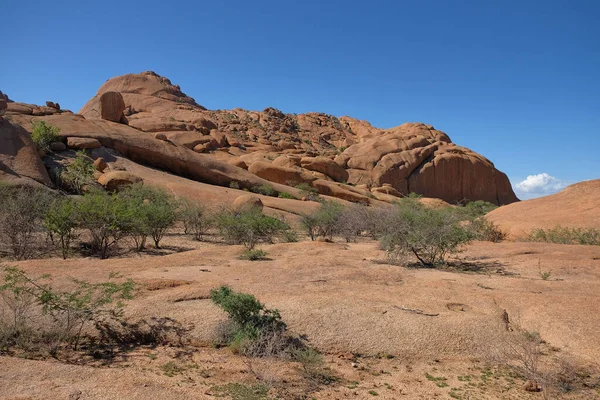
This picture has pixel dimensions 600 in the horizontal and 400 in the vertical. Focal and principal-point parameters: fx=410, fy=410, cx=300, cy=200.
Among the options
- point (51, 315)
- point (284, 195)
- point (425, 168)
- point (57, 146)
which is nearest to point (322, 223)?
point (284, 195)

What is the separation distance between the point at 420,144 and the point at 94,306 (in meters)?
54.9

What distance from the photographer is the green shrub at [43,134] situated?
28.1m

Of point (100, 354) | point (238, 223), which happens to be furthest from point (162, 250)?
point (100, 354)

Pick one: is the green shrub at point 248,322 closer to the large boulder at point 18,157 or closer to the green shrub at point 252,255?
the green shrub at point 252,255

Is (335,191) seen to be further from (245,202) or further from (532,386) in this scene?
(532,386)

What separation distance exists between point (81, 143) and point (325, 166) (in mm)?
24945

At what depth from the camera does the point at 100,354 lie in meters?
6.20

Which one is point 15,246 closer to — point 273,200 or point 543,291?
point 543,291

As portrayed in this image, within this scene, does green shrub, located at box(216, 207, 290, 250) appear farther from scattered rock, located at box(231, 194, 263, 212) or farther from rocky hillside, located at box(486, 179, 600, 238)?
rocky hillside, located at box(486, 179, 600, 238)

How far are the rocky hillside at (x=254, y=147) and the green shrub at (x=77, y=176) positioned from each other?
1725 millimetres

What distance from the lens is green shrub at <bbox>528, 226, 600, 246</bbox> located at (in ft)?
56.6

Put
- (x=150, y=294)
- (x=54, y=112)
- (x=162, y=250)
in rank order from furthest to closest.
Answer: (x=54, y=112)
(x=162, y=250)
(x=150, y=294)

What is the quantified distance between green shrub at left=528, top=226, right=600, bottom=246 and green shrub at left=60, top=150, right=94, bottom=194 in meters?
25.3

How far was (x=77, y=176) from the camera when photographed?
25.8 metres
